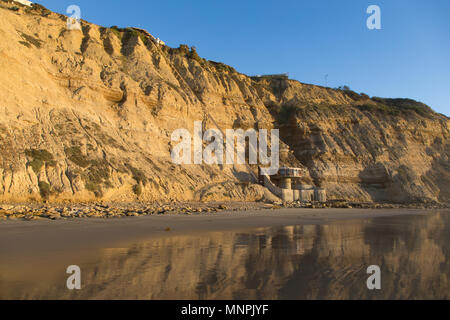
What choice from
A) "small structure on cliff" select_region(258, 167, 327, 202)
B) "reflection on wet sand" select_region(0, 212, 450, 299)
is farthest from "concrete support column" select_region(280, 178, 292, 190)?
"reflection on wet sand" select_region(0, 212, 450, 299)

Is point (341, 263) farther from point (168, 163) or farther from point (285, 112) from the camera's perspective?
point (285, 112)

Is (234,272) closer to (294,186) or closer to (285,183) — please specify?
(285,183)

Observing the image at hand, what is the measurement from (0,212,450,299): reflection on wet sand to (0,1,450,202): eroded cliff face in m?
12.2

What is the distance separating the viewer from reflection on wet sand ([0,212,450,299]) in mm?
3898

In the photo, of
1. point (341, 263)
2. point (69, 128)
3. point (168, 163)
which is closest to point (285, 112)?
point (168, 163)

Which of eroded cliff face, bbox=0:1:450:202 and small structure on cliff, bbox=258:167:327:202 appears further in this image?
small structure on cliff, bbox=258:167:327:202

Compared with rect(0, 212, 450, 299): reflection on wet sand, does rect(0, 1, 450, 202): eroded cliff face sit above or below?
above

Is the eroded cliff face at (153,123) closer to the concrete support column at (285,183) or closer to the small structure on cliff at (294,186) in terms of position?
the small structure on cliff at (294,186)

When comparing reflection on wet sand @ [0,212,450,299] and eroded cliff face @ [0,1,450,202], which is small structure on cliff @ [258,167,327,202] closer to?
eroded cliff face @ [0,1,450,202]

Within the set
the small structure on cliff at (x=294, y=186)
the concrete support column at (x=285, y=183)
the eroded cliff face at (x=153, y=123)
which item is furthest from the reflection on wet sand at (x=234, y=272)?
the concrete support column at (x=285, y=183)

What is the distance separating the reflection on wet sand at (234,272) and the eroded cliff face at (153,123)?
40.0ft

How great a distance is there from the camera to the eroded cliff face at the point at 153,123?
62.3 ft
